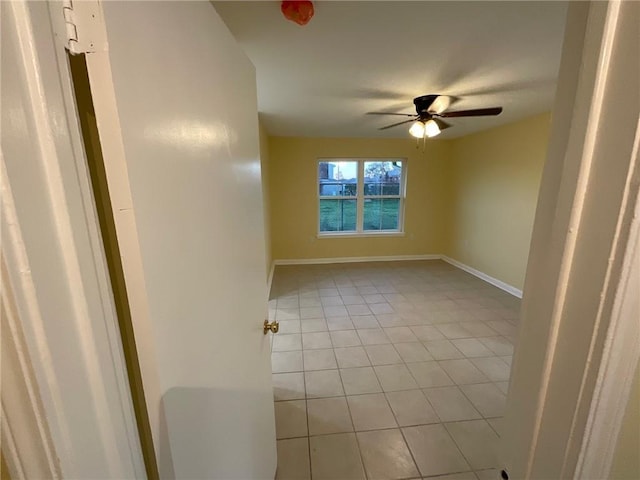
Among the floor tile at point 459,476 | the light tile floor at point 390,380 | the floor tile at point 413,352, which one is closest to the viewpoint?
the floor tile at point 459,476

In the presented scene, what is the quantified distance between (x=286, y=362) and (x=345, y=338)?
0.64m

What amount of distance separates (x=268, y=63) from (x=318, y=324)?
7.87ft

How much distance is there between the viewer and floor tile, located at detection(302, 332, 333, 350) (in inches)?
102

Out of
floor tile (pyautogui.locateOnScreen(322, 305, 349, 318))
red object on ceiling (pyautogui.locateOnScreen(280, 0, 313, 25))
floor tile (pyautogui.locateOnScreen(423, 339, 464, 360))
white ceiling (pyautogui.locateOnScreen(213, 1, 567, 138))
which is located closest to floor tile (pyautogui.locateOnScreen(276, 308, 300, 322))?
floor tile (pyautogui.locateOnScreen(322, 305, 349, 318))

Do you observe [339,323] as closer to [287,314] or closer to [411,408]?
[287,314]

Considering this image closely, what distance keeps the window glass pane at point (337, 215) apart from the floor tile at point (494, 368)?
10.4ft

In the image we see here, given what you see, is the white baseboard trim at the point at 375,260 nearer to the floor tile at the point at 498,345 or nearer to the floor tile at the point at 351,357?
the floor tile at the point at 498,345

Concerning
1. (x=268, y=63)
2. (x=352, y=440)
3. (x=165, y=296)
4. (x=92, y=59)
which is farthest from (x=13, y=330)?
(x=268, y=63)

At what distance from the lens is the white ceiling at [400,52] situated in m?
1.31

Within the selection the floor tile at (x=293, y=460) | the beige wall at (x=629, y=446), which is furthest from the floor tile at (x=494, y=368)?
the beige wall at (x=629, y=446)

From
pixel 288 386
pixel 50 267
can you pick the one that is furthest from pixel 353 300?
pixel 50 267

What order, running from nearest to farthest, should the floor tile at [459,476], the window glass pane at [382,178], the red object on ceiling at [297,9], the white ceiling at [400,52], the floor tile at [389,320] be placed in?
1. the red object on ceiling at [297,9]
2. the white ceiling at [400,52]
3. the floor tile at [459,476]
4. the floor tile at [389,320]
5. the window glass pane at [382,178]

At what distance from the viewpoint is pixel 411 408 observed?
187 cm

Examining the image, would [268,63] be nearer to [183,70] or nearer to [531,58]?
[183,70]
